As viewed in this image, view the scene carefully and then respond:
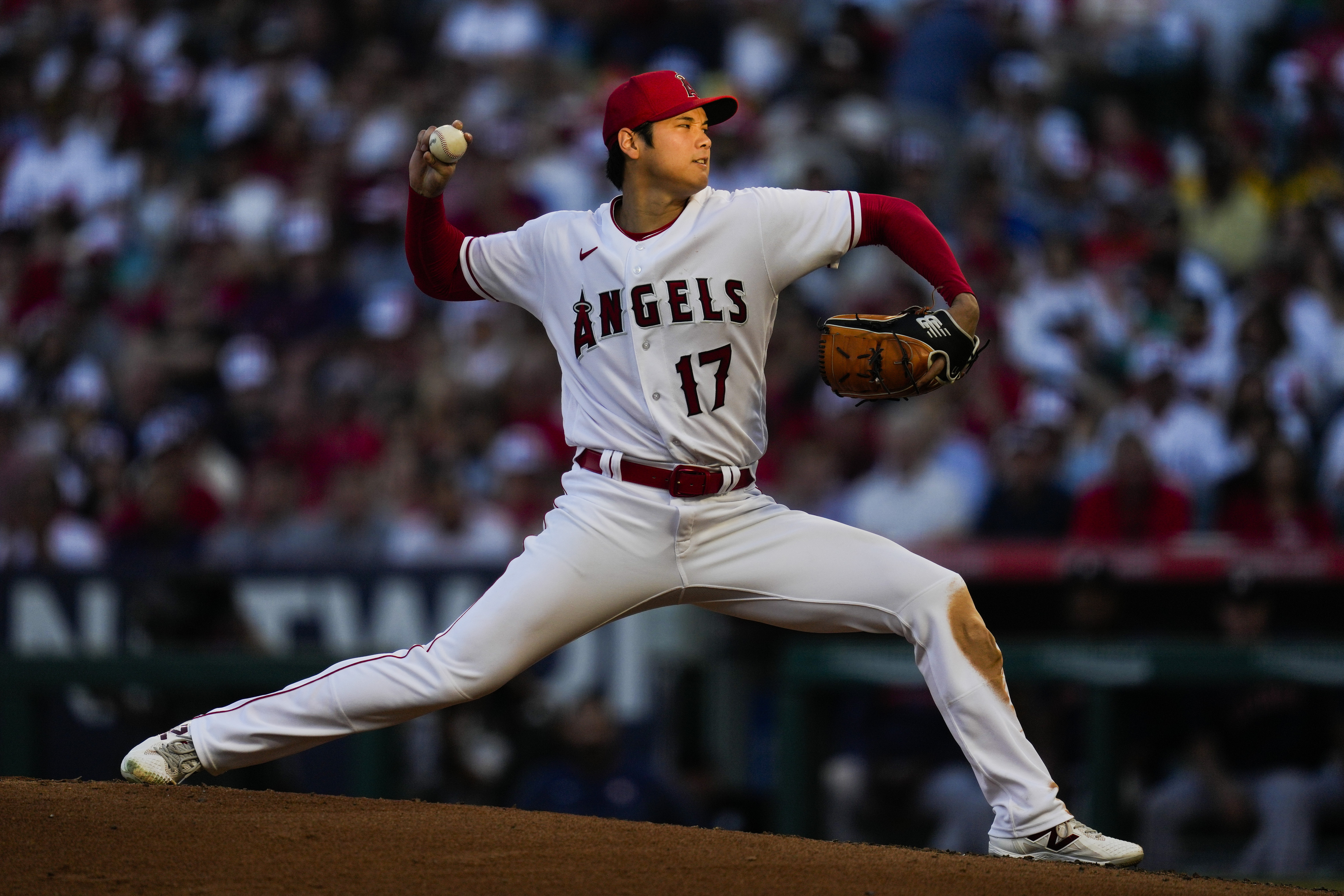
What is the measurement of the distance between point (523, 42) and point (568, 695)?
17.9 ft

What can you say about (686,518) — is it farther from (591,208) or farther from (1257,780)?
(591,208)

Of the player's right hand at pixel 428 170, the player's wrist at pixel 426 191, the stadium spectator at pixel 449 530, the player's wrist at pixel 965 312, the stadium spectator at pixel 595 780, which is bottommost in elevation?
the stadium spectator at pixel 595 780

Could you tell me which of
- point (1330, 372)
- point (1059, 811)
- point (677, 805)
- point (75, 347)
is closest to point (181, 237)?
point (75, 347)

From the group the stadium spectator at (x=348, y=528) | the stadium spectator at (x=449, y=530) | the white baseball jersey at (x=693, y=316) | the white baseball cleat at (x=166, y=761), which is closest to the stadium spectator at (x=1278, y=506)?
the stadium spectator at (x=449, y=530)

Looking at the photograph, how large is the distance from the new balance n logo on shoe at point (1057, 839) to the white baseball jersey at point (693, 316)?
105 cm

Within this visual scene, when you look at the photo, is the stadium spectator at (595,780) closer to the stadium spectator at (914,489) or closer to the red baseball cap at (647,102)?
the stadium spectator at (914,489)

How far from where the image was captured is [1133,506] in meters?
6.84

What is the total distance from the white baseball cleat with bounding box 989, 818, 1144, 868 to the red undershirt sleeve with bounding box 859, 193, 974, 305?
3.87ft

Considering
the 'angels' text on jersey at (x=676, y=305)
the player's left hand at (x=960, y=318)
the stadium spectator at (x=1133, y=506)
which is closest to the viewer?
the player's left hand at (x=960, y=318)

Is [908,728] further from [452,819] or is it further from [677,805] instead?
[452,819]

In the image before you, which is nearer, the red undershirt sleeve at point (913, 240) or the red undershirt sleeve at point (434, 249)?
the red undershirt sleeve at point (913, 240)

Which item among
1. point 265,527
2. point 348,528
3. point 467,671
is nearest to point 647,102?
point 467,671

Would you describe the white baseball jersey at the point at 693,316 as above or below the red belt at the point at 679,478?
above

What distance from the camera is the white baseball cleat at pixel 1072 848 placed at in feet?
12.2
